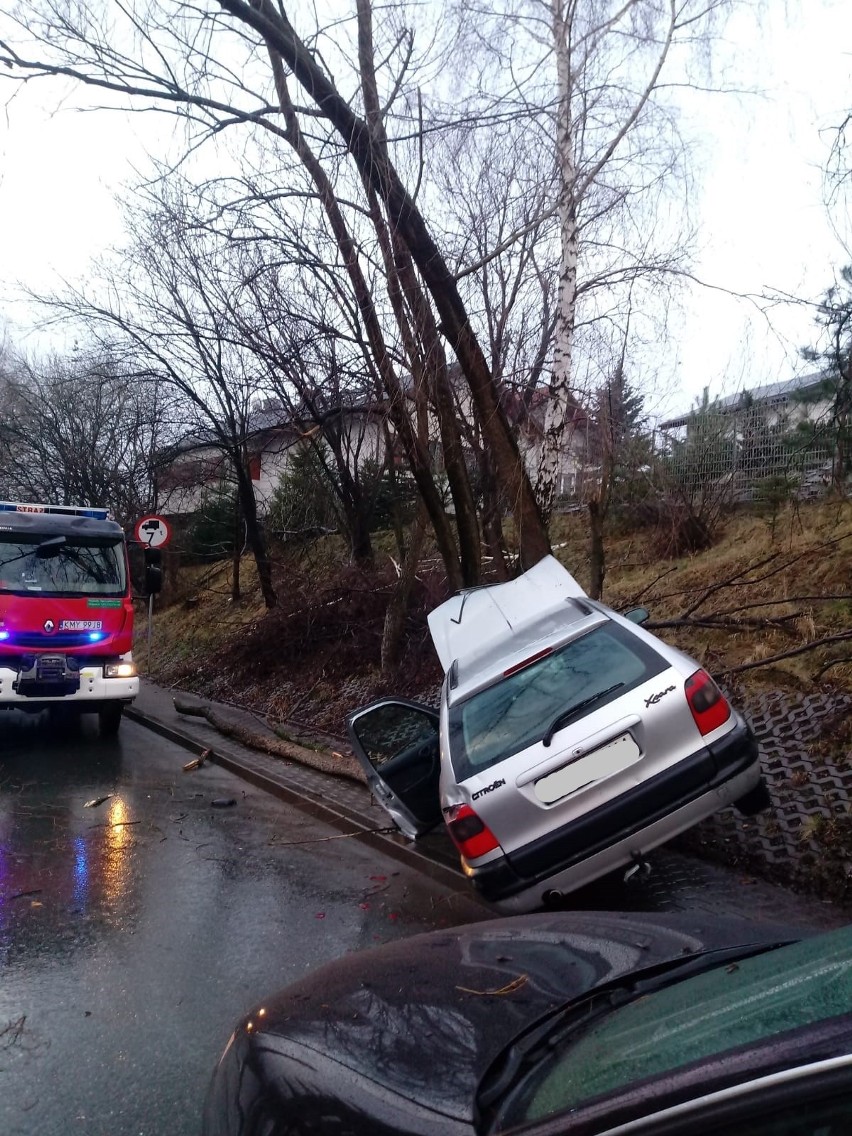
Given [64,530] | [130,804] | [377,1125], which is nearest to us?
[377,1125]

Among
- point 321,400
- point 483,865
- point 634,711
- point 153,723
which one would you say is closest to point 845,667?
point 634,711

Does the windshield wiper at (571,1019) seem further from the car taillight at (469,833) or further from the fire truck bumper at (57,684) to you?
the fire truck bumper at (57,684)

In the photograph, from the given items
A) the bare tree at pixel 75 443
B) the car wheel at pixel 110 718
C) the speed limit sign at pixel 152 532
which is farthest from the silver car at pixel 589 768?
the bare tree at pixel 75 443

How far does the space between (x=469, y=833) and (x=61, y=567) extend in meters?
8.66

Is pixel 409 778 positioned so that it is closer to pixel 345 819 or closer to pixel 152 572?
pixel 345 819

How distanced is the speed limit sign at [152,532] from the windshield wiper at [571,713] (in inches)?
539

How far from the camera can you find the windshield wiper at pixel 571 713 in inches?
197

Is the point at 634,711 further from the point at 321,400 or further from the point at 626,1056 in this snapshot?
the point at 321,400

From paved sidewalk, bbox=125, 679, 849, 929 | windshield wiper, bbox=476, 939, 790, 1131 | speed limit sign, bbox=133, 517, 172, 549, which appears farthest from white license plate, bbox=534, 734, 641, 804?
speed limit sign, bbox=133, 517, 172, 549

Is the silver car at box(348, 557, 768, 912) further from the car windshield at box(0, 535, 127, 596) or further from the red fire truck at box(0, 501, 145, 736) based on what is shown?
the car windshield at box(0, 535, 127, 596)

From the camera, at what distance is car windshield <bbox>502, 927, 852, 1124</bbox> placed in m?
1.70

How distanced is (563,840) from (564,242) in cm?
717

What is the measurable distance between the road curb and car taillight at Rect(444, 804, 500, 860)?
47.8 inches

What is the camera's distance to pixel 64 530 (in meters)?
12.2
